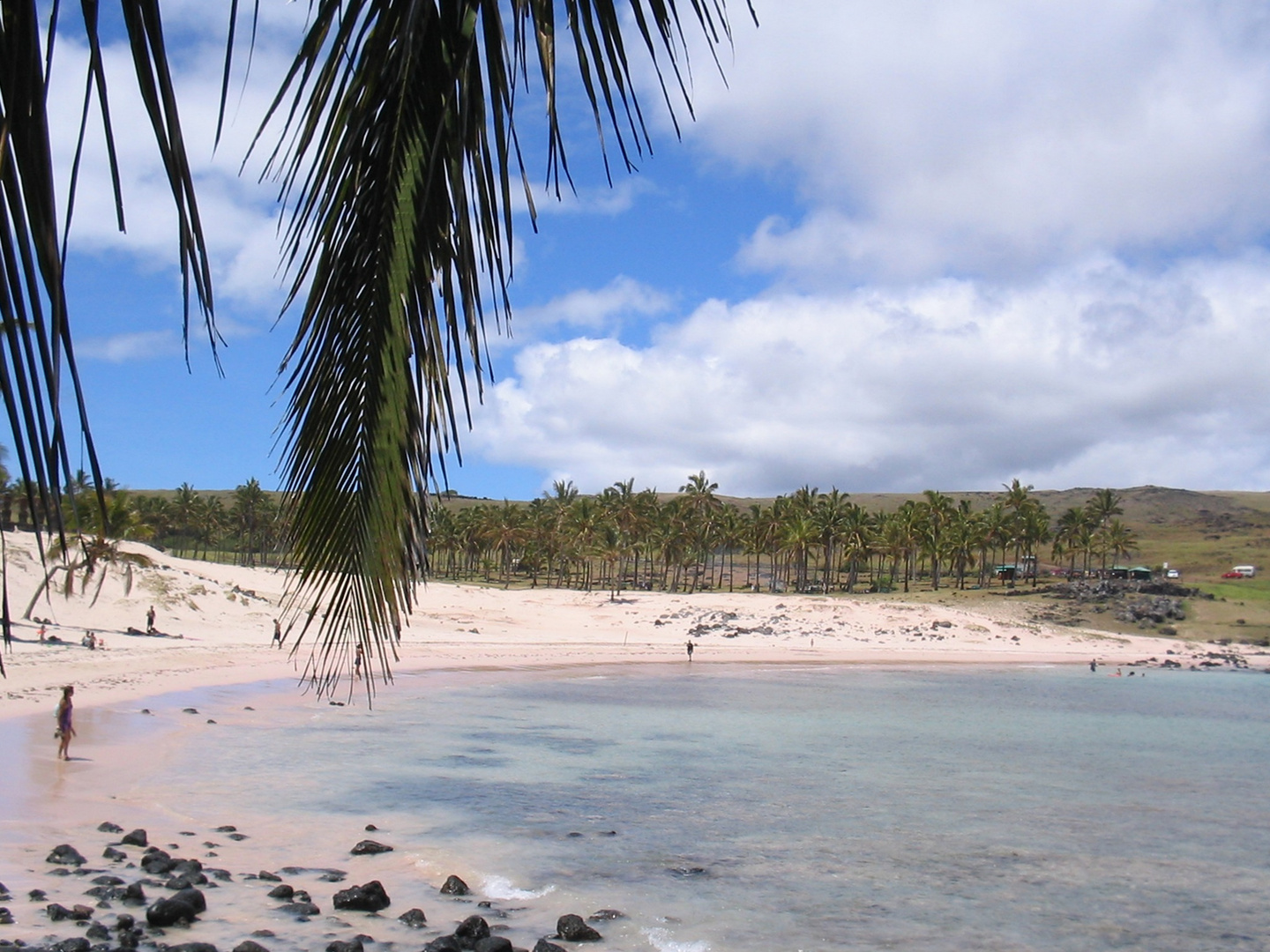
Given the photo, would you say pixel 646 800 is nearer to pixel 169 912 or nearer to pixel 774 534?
pixel 169 912

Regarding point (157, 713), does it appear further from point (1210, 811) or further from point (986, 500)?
point (986, 500)

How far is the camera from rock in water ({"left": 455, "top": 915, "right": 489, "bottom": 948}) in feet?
34.6

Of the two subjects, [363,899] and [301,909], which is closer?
[301,909]

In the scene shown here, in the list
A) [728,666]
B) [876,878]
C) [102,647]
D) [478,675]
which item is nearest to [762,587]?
[728,666]

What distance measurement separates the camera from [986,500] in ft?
588

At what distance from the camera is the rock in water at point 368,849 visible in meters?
14.3

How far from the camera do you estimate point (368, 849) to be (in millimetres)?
14359

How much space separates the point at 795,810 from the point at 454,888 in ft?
28.6

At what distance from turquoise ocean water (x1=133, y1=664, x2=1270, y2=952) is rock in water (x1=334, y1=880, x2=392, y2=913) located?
1.56m

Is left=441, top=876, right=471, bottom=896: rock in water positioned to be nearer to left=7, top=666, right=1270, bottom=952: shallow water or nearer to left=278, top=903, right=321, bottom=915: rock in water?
left=7, top=666, right=1270, bottom=952: shallow water

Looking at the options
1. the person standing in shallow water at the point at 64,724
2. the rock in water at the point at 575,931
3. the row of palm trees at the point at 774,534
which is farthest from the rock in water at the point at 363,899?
the row of palm trees at the point at 774,534

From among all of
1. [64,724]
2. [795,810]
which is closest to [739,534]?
[795,810]

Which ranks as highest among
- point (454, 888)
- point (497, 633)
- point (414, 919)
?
point (414, 919)

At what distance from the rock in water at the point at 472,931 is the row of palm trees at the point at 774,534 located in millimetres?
77076
